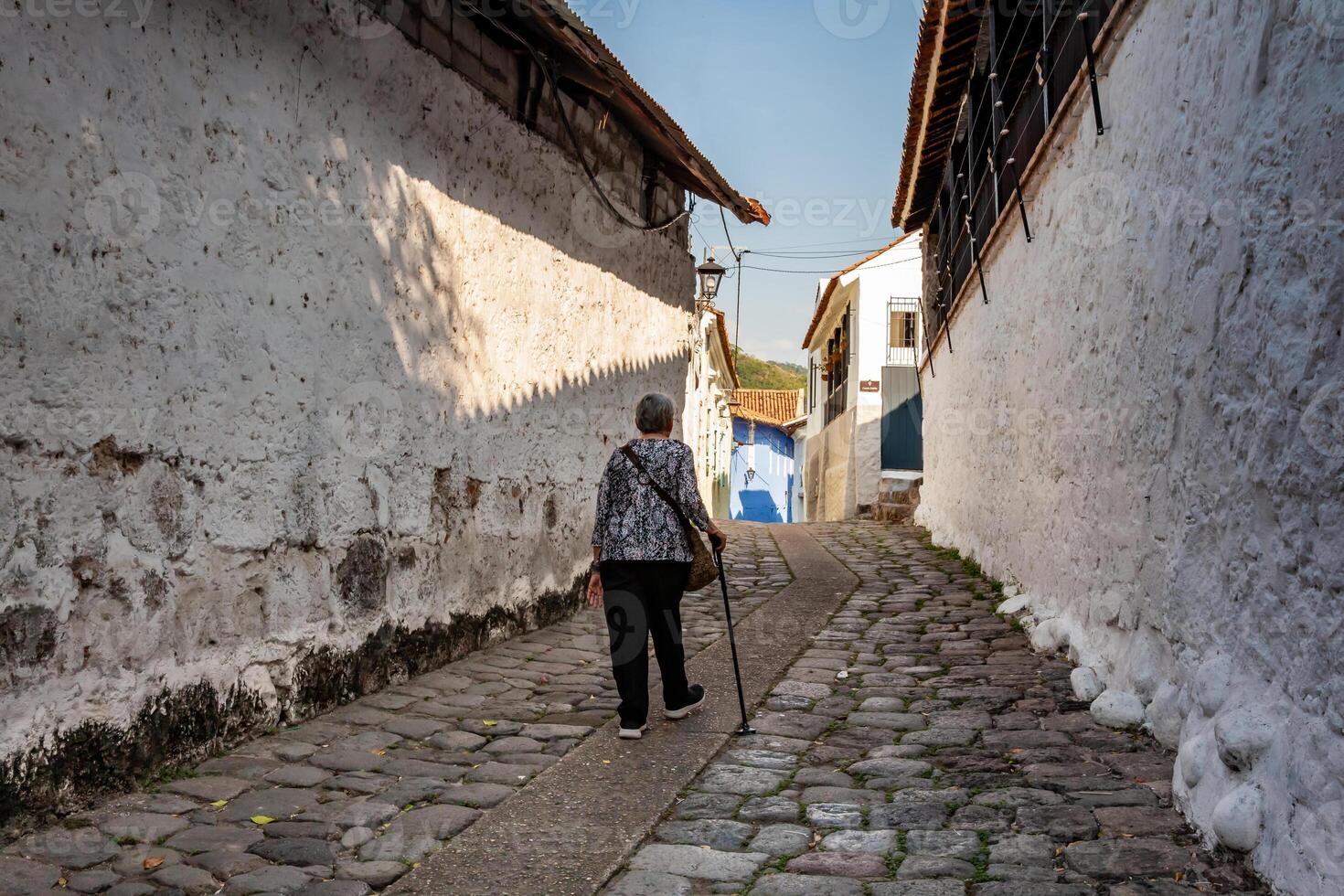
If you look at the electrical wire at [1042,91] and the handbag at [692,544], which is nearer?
the handbag at [692,544]

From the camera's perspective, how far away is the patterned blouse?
4.99 meters

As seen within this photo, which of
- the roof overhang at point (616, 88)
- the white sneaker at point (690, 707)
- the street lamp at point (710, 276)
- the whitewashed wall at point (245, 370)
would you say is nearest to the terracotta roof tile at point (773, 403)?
the street lamp at point (710, 276)

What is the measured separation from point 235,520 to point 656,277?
6222 mm

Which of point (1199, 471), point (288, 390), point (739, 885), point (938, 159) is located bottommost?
point (739, 885)

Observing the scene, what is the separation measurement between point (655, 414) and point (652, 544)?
62 centimetres

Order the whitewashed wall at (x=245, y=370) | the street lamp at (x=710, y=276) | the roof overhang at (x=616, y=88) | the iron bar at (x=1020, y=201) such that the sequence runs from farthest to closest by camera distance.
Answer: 1. the street lamp at (x=710, y=276)
2. the iron bar at (x=1020, y=201)
3. the roof overhang at (x=616, y=88)
4. the whitewashed wall at (x=245, y=370)

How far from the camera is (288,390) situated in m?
4.71

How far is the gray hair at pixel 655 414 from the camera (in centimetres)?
516

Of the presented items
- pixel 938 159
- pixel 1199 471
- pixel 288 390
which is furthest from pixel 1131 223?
pixel 938 159

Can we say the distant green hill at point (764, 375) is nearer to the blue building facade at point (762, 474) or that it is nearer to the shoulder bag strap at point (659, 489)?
the blue building facade at point (762, 474)

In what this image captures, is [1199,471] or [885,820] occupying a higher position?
[1199,471]

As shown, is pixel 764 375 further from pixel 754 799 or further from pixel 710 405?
pixel 754 799

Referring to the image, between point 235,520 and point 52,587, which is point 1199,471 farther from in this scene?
point 52,587

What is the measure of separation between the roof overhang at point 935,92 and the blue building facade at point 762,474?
2453 centimetres
